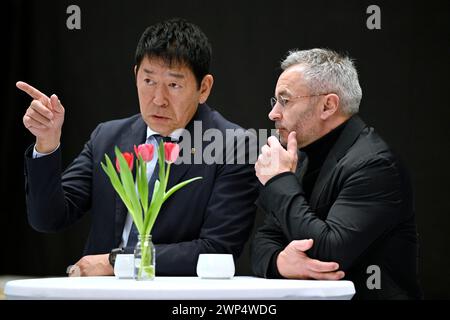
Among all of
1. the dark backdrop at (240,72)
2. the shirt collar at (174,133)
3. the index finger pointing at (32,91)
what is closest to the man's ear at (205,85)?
the shirt collar at (174,133)

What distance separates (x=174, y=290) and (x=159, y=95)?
1.09 metres

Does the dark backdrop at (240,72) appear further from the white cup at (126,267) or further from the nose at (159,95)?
the white cup at (126,267)

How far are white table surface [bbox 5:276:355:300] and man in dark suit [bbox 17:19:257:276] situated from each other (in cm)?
60

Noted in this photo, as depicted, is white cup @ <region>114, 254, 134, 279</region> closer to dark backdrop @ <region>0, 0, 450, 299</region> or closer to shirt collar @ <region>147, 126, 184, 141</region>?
shirt collar @ <region>147, 126, 184, 141</region>

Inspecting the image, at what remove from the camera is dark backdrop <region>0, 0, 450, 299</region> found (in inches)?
164

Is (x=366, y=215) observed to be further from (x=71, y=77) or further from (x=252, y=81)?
(x=71, y=77)

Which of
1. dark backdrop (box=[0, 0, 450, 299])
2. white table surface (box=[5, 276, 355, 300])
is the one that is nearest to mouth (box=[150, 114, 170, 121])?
white table surface (box=[5, 276, 355, 300])

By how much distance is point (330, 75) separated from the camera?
286 cm

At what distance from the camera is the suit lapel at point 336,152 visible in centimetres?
263

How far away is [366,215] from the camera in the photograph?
247 cm

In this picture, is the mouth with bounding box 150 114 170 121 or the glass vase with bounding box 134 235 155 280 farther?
the mouth with bounding box 150 114 170 121

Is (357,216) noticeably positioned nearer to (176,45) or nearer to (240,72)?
(176,45)

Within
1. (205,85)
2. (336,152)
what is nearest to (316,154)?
(336,152)
